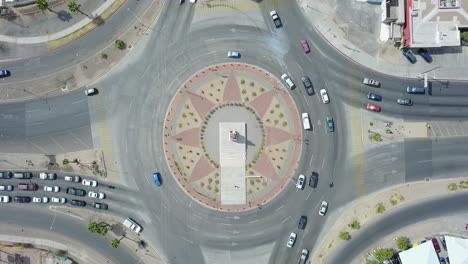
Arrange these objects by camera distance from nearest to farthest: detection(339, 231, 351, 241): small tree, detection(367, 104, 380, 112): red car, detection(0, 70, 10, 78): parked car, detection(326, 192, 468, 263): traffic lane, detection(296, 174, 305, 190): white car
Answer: detection(339, 231, 351, 241): small tree, detection(296, 174, 305, 190): white car, detection(326, 192, 468, 263): traffic lane, detection(367, 104, 380, 112): red car, detection(0, 70, 10, 78): parked car

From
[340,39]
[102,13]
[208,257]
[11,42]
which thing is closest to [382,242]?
[208,257]

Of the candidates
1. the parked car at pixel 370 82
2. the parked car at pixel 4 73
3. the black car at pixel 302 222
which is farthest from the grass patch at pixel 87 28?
the black car at pixel 302 222

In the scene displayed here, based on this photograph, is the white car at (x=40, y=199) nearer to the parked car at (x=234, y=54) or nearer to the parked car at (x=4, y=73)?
the parked car at (x=4, y=73)


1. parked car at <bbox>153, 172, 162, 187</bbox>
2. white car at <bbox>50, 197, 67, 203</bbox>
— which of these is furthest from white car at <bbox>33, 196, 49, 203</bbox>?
parked car at <bbox>153, 172, 162, 187</bbox>

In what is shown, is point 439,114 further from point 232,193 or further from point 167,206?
point 167,206

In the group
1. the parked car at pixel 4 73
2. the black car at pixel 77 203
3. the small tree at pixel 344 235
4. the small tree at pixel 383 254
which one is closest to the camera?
the small tree at pixel 383 254

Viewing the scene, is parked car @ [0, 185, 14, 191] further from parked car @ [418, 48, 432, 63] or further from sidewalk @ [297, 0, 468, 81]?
parked car @ [418, 48, 432, 63]

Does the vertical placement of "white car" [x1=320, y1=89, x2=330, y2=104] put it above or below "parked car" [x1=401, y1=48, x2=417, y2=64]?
below
